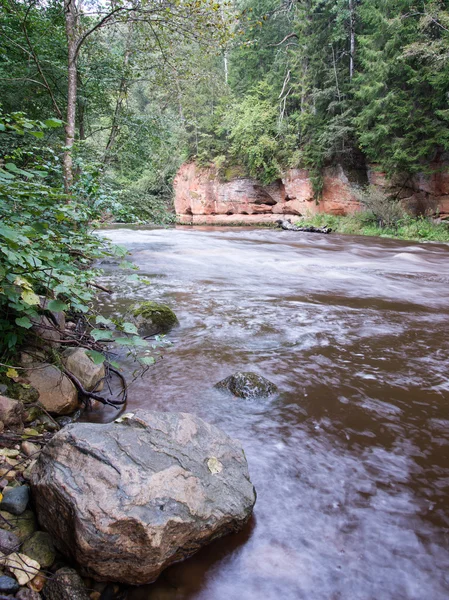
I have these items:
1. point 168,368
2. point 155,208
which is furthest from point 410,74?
point 168,368

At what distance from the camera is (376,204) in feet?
60.2

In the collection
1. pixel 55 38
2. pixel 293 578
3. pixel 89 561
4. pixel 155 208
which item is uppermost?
pixel 55 38

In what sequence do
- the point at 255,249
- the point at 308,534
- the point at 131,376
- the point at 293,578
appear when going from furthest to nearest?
the point at 255,249 → the point at 131,376 → the point at 308,534 → the point at 293,578

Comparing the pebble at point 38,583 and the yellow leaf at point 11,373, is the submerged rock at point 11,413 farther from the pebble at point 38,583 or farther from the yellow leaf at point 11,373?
the pebble at point 38,583

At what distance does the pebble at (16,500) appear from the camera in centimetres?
187

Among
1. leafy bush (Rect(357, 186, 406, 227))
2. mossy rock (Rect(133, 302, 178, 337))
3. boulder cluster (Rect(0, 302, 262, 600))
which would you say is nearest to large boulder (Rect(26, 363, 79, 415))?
boulder cluster (Rect(0, 302, 262, 600))

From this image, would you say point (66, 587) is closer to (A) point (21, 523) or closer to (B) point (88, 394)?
(A) point (21, 523)

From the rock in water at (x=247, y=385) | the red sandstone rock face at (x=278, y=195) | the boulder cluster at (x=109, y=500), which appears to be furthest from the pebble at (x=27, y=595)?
the red sandstone rock face at (x=278, y=195)

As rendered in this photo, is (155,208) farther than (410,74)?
Answer: No

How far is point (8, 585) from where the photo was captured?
4.94 feet

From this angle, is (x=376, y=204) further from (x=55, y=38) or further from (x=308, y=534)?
(x=308, y=534)

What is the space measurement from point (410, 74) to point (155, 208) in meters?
15.7

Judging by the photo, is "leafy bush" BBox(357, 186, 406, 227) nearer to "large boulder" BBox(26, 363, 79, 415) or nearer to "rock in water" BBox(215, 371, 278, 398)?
"rock in water" BBox(215, 371, 278, 398)

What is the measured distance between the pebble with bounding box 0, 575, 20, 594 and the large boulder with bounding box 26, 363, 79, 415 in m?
1.47
